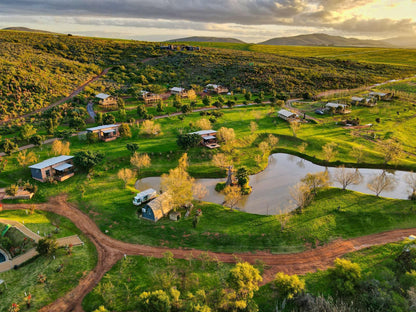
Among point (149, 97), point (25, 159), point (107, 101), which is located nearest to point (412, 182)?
point (25, 159)

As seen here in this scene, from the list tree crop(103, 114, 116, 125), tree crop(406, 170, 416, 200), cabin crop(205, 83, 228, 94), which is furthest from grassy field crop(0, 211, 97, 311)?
cabin crop(205, 83, 228, 94)

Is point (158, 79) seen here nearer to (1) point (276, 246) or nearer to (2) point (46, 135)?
(2) point (46, 135)

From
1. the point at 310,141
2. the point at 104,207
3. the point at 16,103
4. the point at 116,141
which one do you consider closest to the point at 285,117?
the point at 310,141

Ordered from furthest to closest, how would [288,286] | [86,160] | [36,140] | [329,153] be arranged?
1. [36,140]
2. [329,153]
3. [86,160]
4. [288,286]

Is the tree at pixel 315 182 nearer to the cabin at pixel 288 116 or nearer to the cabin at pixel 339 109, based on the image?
the cabin at pixel 288 116

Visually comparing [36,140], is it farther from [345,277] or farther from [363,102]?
[363,102]

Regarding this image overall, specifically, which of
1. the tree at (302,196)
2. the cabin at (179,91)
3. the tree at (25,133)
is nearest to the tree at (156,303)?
the tree at (302,196)
